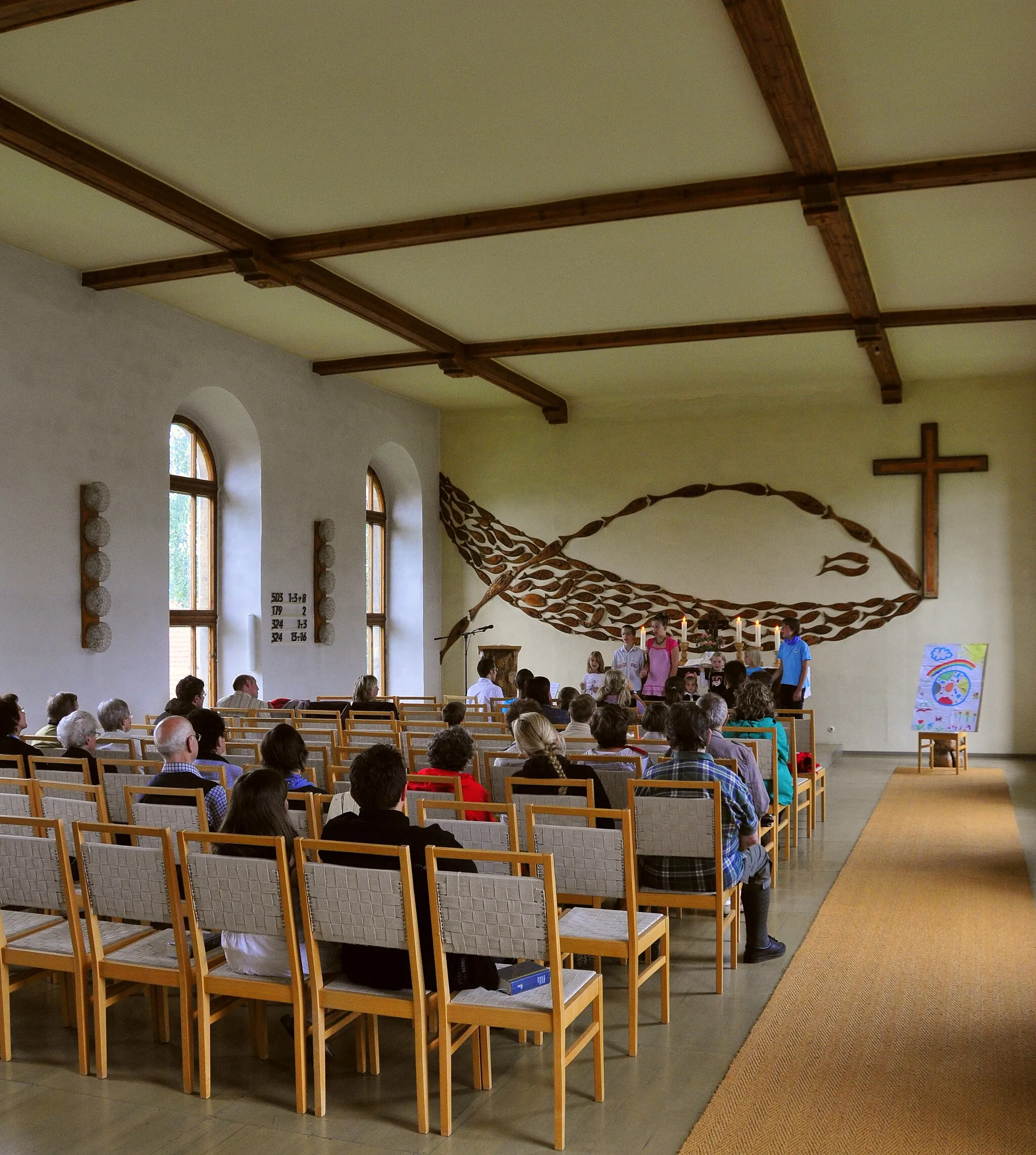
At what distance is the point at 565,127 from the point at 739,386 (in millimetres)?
7321

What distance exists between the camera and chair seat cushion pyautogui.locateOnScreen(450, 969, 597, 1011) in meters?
3.03

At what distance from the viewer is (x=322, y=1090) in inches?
126

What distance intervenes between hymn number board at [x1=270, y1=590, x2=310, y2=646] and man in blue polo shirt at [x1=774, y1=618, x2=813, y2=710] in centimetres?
483

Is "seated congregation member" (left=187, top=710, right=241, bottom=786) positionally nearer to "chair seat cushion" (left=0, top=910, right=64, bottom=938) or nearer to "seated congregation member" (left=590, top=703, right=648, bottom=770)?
"chair seat cushion" (left=0, top=910, right=64, bottom=938)

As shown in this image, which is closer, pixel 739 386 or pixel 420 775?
pixel 420 775

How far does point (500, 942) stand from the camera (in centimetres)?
298

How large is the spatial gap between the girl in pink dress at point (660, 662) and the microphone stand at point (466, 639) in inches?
118

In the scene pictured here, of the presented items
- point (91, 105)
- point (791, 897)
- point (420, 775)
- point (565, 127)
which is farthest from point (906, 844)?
point (91, 105)

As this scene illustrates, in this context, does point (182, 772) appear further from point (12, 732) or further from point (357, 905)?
point (12, 732)

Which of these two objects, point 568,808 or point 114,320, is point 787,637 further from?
→ point 568,808

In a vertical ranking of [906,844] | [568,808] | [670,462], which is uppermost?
[670,462]

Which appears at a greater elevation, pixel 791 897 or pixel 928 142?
pixel 928 142

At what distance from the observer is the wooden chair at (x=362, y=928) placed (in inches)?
119

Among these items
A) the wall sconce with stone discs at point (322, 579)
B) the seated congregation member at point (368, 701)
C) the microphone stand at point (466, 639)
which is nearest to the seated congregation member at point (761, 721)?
the seated congregation member at point (368, 701)
